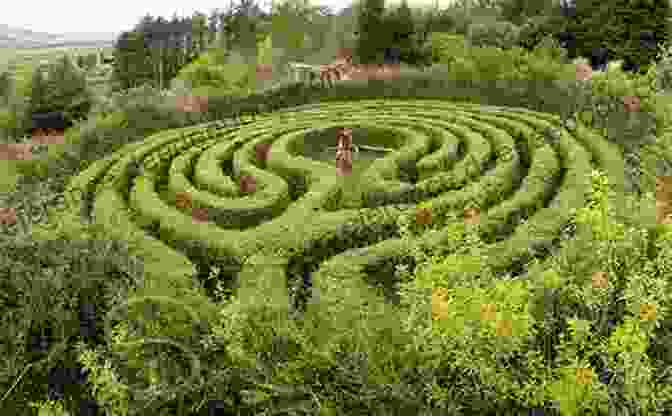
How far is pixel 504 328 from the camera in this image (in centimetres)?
364

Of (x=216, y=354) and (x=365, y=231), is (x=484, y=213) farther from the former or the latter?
(x=216, y=354)

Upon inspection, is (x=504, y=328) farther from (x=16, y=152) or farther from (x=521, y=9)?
(x=521, y=9)

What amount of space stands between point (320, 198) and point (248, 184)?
2.60 metres

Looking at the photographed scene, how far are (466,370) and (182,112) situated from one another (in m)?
20.7

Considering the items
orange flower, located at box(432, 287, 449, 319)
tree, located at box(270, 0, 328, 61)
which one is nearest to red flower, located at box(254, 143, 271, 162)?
orange flower, located at box(432, 287, 449, 319)

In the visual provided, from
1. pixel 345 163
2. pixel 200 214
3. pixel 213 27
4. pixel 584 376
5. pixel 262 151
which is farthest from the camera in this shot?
pixel 213 27

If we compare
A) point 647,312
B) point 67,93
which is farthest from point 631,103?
point 67,93

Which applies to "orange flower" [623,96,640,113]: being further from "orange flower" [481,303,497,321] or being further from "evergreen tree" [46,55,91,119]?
"evergreen tree" [46,55,91,119]

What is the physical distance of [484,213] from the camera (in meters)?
11.9

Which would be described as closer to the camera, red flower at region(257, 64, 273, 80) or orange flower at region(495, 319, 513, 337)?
orange flower at region(495, 319, 513, 337)

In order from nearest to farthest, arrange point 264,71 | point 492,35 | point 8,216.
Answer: point 8,216 → point 492,35 → point 264,71

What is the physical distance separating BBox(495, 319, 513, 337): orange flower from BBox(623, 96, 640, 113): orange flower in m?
17.0

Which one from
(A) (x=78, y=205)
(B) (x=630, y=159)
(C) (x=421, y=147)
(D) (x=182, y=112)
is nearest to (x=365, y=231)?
(C) (x=421, y=147)

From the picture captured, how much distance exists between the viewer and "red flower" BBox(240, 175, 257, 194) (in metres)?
14.5
